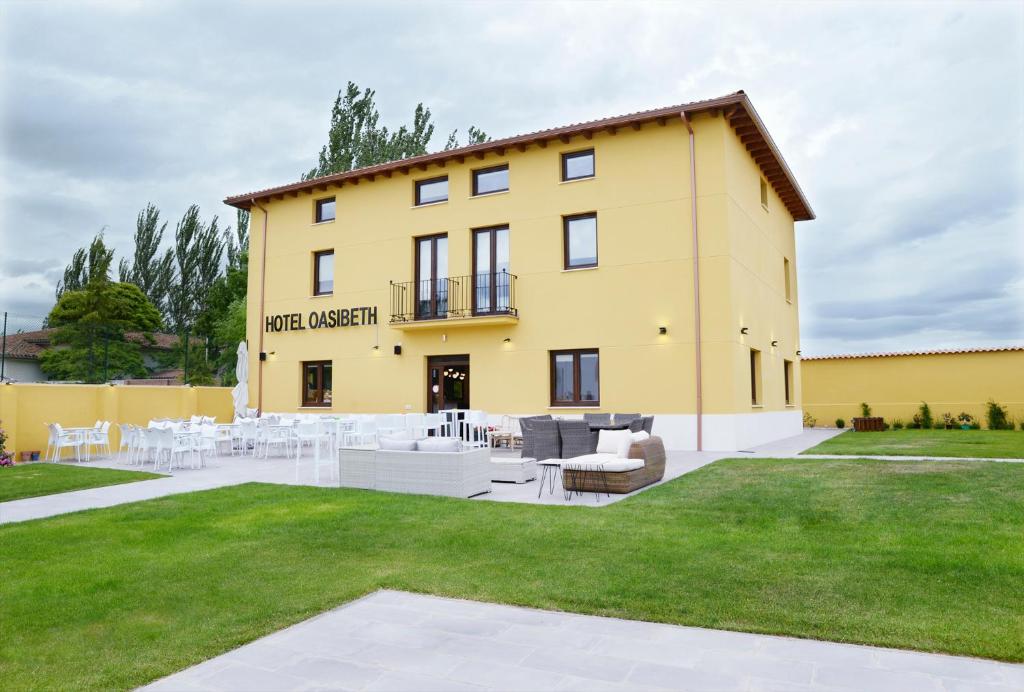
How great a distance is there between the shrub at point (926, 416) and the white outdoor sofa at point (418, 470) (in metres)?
16.9

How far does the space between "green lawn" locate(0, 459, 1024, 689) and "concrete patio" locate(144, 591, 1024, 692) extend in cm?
19

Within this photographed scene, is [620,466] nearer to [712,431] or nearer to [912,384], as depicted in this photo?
[712,431]

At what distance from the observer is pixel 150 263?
41.2 meters

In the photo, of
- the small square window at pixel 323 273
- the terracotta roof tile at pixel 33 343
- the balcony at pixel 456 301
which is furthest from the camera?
the terracotta roof tile at pixel 33 343

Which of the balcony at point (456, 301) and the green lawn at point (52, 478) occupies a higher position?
the balcony at point (456, 301)

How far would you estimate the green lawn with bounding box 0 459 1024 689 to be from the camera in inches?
132

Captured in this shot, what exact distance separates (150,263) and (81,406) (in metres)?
31.5

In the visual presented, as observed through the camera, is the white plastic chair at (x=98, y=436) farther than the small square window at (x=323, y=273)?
No

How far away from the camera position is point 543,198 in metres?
14.7

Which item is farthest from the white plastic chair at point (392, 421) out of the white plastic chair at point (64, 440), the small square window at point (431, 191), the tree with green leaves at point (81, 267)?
the tree with green leaves at point (81, 267)

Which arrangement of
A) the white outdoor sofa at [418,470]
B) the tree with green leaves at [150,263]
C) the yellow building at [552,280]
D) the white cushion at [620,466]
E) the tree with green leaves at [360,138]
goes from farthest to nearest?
the tree with green leaves at [150,263] → the tree with green leaves at [360,138] → the yellow building at [552,280] → the white outdoor sofa at [418,470] → the white cushion at [620,466]

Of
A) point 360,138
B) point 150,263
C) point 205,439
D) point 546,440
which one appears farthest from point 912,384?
point 150,263

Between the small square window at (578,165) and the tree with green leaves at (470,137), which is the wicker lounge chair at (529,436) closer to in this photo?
the small square window at (578,165)

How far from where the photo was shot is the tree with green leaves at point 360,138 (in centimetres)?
3034
